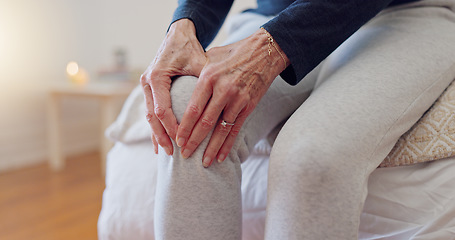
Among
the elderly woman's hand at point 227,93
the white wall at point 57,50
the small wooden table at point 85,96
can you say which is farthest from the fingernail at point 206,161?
the white wall at point 57,50

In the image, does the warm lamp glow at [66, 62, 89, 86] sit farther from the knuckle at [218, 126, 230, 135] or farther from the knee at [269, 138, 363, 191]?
the knee at [269, 138, 363, 191]

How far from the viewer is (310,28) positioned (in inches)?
23.0

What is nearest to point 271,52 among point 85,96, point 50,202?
point 50,202

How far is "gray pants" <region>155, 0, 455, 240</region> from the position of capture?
469 millimetres

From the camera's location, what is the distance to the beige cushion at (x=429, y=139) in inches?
23.4

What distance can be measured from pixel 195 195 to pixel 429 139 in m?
0.36

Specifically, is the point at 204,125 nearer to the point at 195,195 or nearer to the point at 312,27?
the point at 195,195

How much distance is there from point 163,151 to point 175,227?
0.11 meters

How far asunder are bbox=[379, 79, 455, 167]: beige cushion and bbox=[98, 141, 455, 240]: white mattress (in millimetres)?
19

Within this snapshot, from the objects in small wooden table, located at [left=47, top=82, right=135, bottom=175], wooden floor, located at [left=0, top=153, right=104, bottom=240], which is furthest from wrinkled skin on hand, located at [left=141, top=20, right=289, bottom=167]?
small wooden table, located at [left=47, top=82, right=135, bottom=175]

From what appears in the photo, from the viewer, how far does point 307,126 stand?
501mm

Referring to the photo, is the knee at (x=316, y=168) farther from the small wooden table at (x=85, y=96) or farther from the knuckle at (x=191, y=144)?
the small wooden table at (x=85, y=96)

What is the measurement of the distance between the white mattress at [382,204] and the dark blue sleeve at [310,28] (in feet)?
0.66

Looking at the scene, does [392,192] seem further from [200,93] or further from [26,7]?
[26,7]
